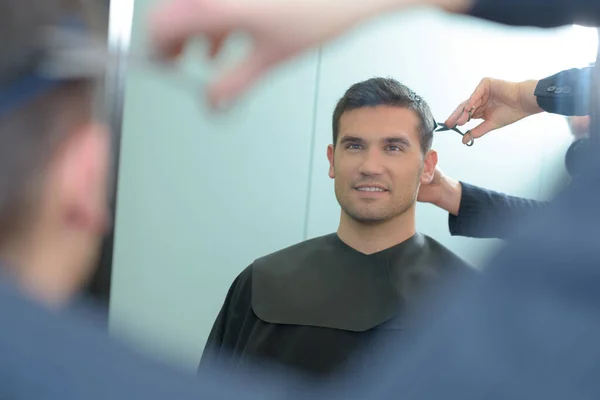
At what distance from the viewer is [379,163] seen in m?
0.92

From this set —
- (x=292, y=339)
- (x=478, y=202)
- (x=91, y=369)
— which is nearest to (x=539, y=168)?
(x=478, y=202)

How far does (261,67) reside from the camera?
16.0 inches

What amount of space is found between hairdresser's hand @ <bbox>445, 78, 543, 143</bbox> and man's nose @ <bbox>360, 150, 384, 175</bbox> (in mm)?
117

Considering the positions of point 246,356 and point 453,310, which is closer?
point 453,310

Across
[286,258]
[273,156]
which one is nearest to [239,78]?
[286,258]

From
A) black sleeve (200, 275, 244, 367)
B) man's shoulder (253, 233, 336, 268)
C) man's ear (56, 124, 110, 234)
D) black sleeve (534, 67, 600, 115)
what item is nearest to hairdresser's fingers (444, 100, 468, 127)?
black sleeve (534, 67, 600, 115)

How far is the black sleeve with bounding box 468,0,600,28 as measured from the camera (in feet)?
1.24

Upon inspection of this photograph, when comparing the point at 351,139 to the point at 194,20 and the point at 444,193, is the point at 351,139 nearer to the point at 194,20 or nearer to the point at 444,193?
the point at 444,193

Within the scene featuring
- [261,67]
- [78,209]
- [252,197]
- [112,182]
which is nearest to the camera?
[261,67]

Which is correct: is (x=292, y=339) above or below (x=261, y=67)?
below

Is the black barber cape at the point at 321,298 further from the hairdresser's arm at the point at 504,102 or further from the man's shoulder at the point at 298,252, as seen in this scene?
the hairdresser's arm at the point at 504,102

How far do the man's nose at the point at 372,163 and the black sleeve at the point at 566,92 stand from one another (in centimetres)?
25

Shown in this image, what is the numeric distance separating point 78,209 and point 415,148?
1.80ft

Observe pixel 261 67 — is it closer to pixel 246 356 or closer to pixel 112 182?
pixel 112 182
